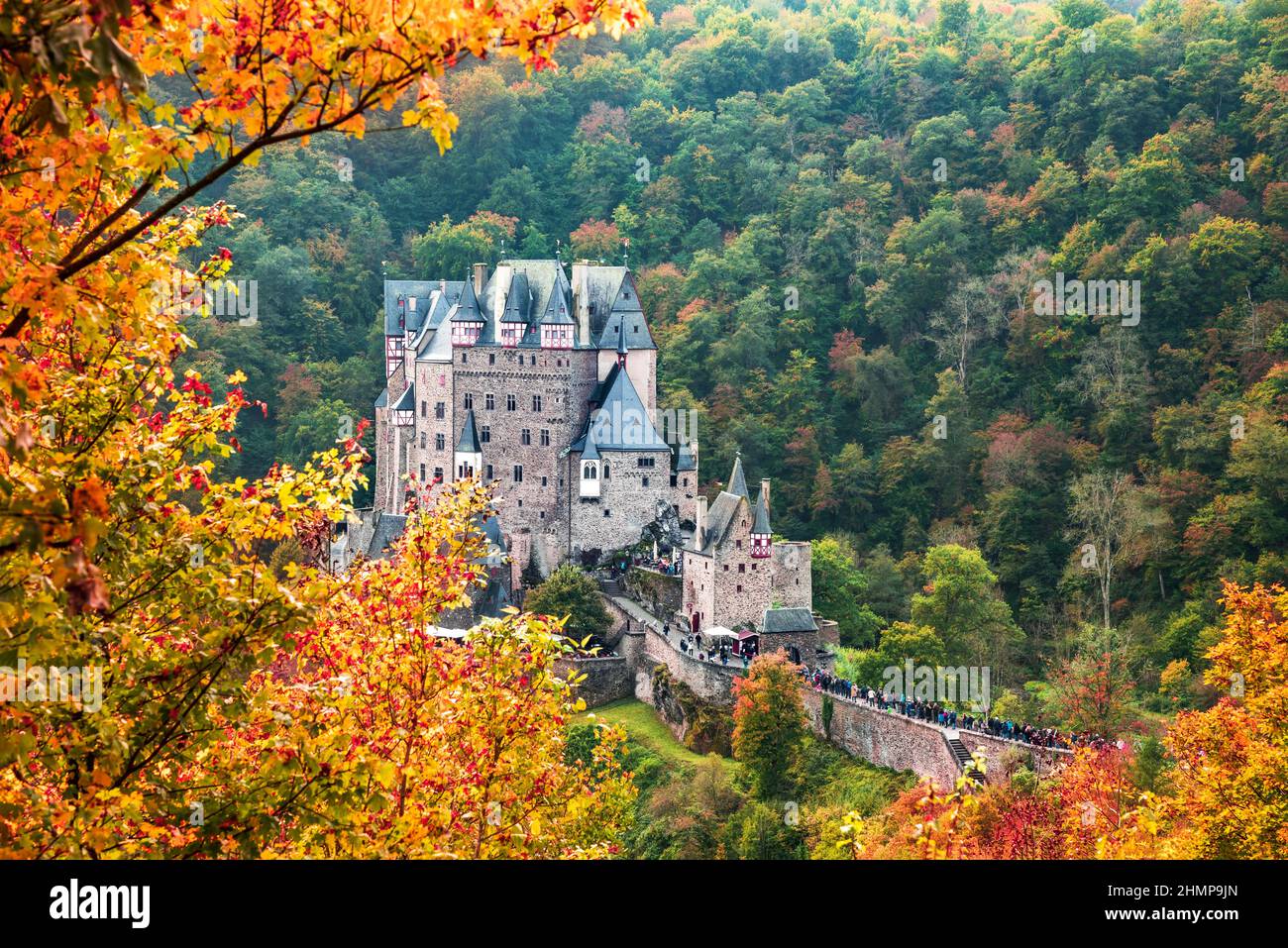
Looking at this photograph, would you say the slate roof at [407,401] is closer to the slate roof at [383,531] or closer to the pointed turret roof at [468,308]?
the pointed turret roof at [468,308]

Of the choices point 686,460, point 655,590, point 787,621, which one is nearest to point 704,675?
point 787,621

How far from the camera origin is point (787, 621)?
139ft

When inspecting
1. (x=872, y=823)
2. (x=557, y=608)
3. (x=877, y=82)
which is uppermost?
(x=877, y=82)

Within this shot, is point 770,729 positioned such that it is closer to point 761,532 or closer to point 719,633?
point 719,633

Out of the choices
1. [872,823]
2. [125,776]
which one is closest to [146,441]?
[125,776]

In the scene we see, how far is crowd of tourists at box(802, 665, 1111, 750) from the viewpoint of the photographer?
32625 mm

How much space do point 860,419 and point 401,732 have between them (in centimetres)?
5489

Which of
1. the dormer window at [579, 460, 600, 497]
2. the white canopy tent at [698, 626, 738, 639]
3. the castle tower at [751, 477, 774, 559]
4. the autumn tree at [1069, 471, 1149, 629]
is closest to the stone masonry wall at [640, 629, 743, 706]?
the white canopy tent at [698, 626, 738, 639]

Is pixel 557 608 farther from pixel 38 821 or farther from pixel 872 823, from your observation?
pixel 38 821

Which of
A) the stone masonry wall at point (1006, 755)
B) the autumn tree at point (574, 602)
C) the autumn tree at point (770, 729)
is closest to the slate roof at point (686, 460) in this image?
the autumn tree at point (574, 602)

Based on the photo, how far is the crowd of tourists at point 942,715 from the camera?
1284 inches

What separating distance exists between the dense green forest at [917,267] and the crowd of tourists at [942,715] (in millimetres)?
2843

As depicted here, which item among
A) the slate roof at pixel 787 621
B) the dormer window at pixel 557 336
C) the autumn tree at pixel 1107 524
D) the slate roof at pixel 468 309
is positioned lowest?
the slate roof at pixel 787 621

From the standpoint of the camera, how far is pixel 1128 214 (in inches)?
2436
